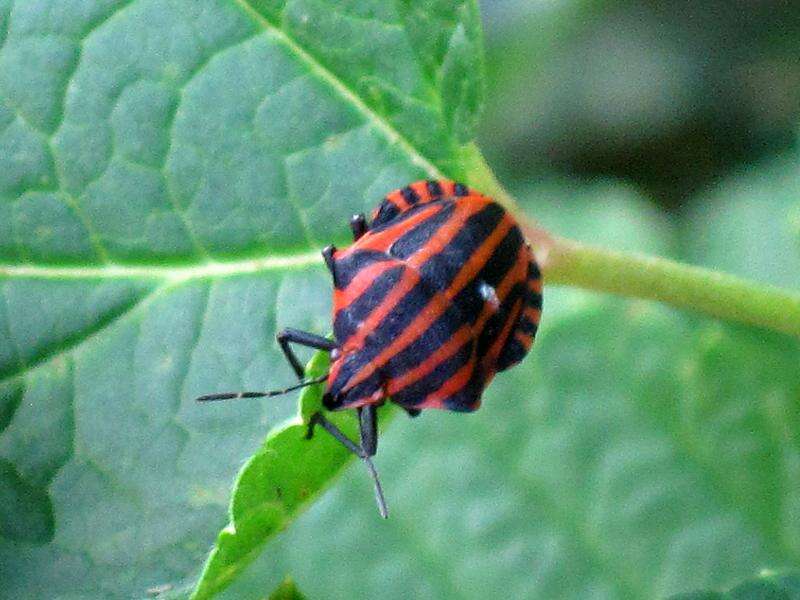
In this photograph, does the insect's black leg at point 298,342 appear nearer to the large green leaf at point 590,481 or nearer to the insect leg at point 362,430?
the insect leg at point 362,430

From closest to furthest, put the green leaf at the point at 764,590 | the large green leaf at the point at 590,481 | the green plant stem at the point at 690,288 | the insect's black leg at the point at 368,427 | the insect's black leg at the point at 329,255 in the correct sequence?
the green leaf at the point at 764,590 → the insect's black leg at the point at 368,427 → the green plant stem at the point at 690,288 → the insect's black leg at the point at 329,255 → the large green leaf at the point at 590,481

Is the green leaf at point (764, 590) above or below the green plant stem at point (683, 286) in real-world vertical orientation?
below

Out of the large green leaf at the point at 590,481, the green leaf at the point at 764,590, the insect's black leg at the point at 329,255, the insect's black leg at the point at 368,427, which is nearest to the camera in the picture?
the green leaf at the point at 764,590

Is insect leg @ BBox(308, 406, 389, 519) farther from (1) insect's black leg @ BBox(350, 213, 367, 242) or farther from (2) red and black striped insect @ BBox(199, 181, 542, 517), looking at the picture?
(1) insect's black leg @ BBox(350, 213, 367, 242)

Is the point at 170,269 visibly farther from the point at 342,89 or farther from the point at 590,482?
the point at 590,482

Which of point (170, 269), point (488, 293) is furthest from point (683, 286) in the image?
point (170, 269)

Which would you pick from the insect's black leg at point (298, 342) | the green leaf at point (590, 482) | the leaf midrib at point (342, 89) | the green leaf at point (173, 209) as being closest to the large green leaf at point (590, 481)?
the green leaf at point (590, 482)

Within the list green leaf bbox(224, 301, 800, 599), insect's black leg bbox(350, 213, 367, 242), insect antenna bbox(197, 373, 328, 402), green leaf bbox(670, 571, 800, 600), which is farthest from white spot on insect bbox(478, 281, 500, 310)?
green leaf bbox(224, 301, 800, 599)
